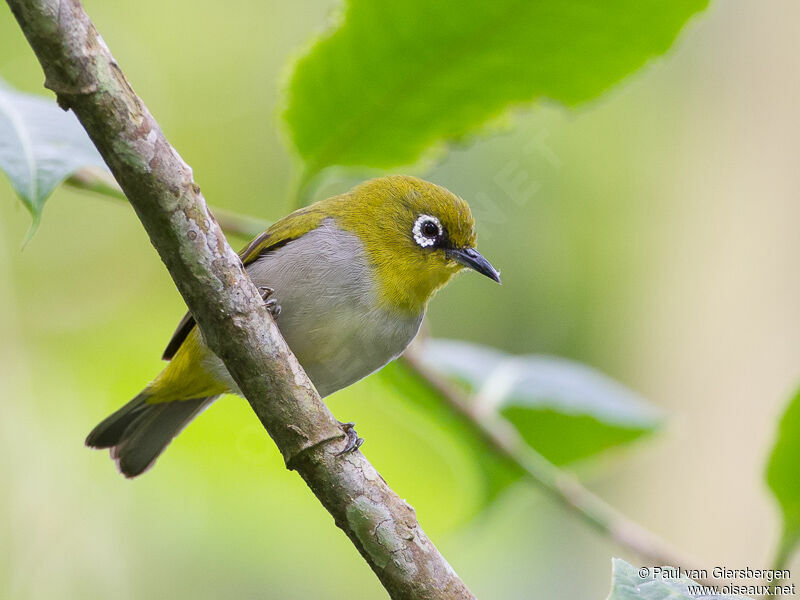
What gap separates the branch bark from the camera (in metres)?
2.16

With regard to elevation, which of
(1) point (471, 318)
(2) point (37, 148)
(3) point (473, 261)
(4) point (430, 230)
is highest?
(1) point (471, 318)

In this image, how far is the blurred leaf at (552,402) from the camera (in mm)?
3953

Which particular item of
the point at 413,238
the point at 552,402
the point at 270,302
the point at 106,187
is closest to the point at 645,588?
the point at 552,402

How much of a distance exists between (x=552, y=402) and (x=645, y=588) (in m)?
2.01

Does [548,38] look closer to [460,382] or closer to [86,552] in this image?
[460,382]

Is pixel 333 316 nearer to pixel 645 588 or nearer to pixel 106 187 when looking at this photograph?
pixel 106 187

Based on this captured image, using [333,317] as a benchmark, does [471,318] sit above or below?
above

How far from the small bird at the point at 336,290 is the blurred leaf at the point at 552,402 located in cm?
30

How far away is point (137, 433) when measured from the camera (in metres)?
4.39

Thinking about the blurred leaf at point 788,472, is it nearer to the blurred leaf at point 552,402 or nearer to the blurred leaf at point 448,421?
the blurred leaf at point 552,402

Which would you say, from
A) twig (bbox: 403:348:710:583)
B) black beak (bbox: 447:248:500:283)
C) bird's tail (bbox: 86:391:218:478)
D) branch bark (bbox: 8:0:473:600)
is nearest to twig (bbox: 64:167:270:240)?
branch bark (bbox: 8:0:473:600)

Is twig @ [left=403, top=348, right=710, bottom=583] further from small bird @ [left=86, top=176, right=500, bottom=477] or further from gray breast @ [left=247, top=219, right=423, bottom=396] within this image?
small bird @ [left=86, top=176, right=500, bottom=477]

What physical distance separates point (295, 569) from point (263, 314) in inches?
181

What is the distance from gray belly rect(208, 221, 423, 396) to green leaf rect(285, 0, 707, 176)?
48 centimetres
